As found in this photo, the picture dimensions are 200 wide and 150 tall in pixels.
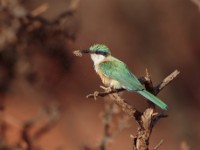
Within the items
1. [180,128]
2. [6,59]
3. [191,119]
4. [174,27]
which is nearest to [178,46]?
[174,27]

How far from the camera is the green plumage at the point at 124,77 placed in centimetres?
254

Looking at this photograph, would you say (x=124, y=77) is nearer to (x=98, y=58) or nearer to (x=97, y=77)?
(x=98, y=58)

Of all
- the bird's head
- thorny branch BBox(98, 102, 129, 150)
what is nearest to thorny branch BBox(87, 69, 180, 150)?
the bird's head

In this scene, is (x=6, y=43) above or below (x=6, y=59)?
below

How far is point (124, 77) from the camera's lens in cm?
259

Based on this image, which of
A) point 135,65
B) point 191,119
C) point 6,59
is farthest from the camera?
point 135,65

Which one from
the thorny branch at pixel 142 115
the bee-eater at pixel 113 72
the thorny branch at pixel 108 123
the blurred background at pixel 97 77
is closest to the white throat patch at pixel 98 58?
the bee-eater at pixel 113 72

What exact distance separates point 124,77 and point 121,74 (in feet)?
0.12

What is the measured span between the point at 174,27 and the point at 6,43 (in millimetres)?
6088

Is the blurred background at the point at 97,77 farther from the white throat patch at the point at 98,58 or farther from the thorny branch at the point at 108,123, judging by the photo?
the white throat patch at the point at 98,58

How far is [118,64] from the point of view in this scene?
8.84ft

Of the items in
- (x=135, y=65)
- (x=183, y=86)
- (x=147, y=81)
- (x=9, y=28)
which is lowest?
(x=147, y=81)

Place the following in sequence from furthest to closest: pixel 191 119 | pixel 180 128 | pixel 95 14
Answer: pixel 95 14 → pixel 191 119 → pixel 180 128

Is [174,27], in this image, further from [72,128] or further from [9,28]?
[9,28]
